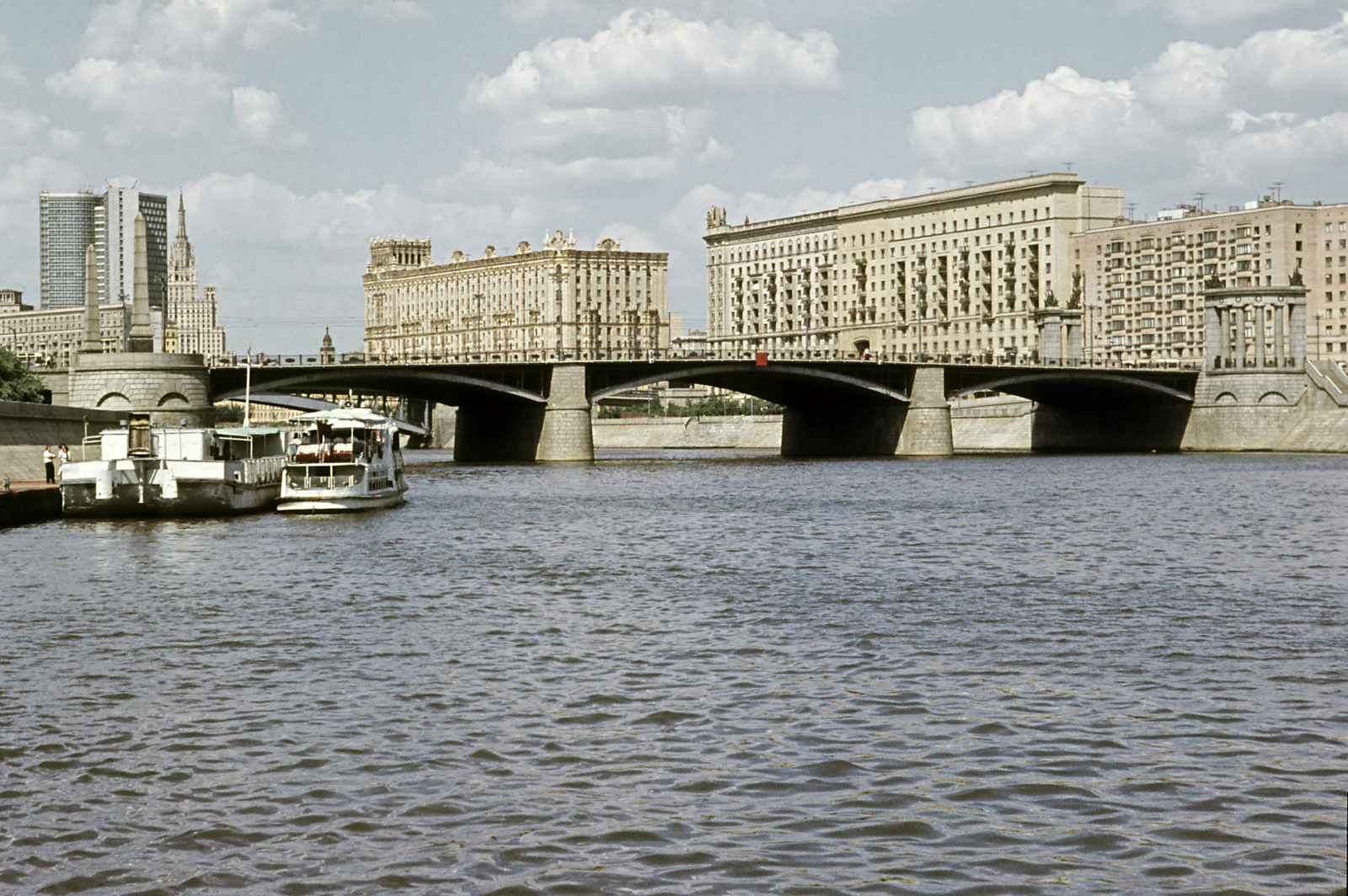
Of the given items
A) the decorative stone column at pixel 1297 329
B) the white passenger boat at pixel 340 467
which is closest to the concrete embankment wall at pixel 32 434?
the white passenger boat at pixel 340 467

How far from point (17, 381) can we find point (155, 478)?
73.4 metres

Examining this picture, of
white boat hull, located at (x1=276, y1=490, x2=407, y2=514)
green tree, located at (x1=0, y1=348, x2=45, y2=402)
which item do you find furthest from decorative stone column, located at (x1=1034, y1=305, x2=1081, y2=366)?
white boat hull, located at (x1=276, y1=490, x2=407, y2=514)

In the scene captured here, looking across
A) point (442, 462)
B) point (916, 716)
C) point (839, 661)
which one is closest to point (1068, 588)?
point (839, 661)

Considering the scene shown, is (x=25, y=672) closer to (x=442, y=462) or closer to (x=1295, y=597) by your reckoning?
(x=1295, y=597)

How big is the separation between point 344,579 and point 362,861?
25.6m

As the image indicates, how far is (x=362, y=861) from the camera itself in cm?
1494

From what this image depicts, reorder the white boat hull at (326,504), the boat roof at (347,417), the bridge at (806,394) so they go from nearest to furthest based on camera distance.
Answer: the white boat hull at (326,504)
the boat roof at (347,417)
the bridge at (806,394)

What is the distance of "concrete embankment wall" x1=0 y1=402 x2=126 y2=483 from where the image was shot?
73.2 m

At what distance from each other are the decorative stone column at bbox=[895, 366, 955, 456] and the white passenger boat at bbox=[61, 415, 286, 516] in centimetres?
8145

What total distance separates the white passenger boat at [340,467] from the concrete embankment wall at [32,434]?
12.4m

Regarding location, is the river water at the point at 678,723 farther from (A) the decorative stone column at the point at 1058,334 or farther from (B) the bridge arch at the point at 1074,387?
(A) the decorative stone column at the point at 1058,334

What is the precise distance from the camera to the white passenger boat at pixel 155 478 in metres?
60.0

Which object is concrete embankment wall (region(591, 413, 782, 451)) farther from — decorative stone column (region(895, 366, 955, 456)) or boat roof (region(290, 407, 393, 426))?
boat roof (region(290, 407, 393, 426))

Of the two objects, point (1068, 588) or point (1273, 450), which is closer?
point (1068, 588)
